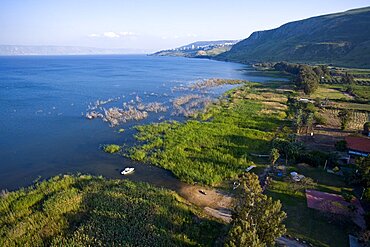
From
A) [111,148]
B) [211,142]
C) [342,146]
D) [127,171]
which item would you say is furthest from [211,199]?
[342,146]

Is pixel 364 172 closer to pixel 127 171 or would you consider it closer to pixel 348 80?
pixel 127 171

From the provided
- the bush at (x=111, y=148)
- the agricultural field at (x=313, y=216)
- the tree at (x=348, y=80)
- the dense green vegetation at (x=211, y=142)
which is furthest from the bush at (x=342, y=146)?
the tree at (x=348, y=80)

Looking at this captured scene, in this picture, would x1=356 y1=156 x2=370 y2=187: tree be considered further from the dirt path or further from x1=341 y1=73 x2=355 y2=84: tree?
x1=341 y1=73 x2=355 y2=84: tree

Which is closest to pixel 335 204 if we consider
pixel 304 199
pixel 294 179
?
pixel 304 199

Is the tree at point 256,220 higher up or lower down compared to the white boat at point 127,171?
higher up

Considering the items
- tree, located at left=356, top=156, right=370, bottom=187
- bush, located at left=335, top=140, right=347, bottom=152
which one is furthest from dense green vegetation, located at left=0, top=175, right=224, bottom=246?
bush, located at left=335, top=140, right=347, bottom=152

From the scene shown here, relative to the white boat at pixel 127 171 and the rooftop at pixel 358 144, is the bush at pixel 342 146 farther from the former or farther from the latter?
the white boat at pixel 127 171
